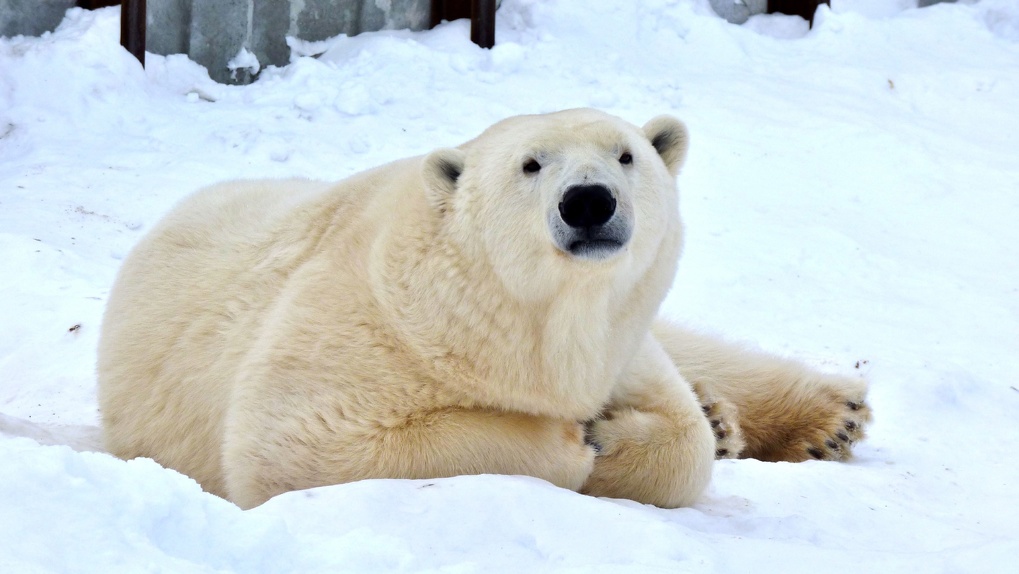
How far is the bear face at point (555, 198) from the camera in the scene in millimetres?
2672

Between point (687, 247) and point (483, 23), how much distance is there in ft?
9.54

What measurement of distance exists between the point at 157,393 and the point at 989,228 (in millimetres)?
5590

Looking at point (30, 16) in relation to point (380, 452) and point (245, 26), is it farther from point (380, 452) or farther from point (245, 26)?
point (380, 452)

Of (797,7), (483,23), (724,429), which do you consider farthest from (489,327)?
(797,7)

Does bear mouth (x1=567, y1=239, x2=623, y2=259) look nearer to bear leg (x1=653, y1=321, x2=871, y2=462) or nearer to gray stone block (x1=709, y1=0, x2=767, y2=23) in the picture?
bear leg (x1=653, y1=321, x2=871, y2=462)

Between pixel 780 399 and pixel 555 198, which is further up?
pixel 555 198

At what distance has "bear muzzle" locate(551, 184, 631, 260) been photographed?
104 inches

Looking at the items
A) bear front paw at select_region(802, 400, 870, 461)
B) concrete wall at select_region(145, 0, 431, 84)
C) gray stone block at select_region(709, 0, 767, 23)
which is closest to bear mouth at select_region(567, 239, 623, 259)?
bear front paw at select_region(802, 400, 870, 461)

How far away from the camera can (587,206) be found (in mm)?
2627

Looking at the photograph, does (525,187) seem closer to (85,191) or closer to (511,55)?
(85,191)

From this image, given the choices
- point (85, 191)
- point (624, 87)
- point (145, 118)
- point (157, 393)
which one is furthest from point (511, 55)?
point (157, 393)

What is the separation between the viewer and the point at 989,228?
7016 millimetres

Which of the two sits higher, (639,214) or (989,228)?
(639,214)

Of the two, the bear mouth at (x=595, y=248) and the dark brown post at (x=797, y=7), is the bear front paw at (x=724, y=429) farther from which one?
the dark brown post at (x=797, y=7)
